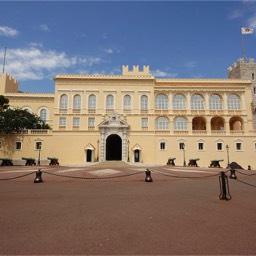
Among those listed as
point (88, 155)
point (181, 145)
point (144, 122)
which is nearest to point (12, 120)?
point (88, 155)

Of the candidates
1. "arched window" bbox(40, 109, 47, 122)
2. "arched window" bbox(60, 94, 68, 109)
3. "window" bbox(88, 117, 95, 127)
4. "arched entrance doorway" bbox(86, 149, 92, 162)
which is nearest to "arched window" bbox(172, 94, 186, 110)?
"window" bbox(88, 117, 95, 127)

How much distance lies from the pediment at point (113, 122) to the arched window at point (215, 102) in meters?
15.9

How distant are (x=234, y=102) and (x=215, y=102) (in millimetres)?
3368

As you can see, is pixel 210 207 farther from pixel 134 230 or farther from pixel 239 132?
pixel 239 132

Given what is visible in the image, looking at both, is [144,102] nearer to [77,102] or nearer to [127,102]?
[127,102]

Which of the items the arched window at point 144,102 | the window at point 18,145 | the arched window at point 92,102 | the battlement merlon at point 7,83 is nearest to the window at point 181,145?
the arched window at point 144,102

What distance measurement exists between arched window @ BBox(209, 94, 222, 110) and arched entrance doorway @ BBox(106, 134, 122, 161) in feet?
57.9

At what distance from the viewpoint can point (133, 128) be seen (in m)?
37.5

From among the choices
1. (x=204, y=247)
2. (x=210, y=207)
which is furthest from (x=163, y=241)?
(x=210, y=207)

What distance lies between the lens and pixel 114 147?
40062 mm

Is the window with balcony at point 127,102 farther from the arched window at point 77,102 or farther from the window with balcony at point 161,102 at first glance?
the arched window at point 77,102

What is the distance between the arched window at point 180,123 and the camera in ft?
126

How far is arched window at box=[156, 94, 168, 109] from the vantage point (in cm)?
3925

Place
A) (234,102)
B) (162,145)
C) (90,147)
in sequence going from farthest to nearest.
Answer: (234,102) → (162,145) → (90,147)
